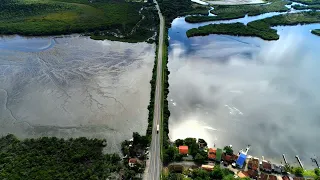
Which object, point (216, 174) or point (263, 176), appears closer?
point (216, 174)

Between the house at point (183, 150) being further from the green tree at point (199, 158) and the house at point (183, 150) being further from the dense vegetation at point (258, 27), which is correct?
the dense vegetation at point (258, 27)

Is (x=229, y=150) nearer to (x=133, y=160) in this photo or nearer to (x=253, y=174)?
(x=253, y=174)

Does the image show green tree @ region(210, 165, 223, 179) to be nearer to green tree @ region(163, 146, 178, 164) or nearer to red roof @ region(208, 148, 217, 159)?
red roof @ region(208, 148, 217, 159)

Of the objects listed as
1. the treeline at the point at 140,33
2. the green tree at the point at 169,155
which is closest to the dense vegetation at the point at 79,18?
the treeline at the point at 140,33

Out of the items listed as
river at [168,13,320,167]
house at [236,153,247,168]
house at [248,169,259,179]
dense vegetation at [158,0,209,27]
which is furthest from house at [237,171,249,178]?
dense vegetation at [158,0,209,27]

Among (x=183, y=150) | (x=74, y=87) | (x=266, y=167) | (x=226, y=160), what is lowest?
Result: (x=266, y=167)

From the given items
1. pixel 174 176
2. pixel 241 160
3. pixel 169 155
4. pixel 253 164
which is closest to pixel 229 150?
pixel 241 160

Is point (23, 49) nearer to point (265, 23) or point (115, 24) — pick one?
point (115, 24)
